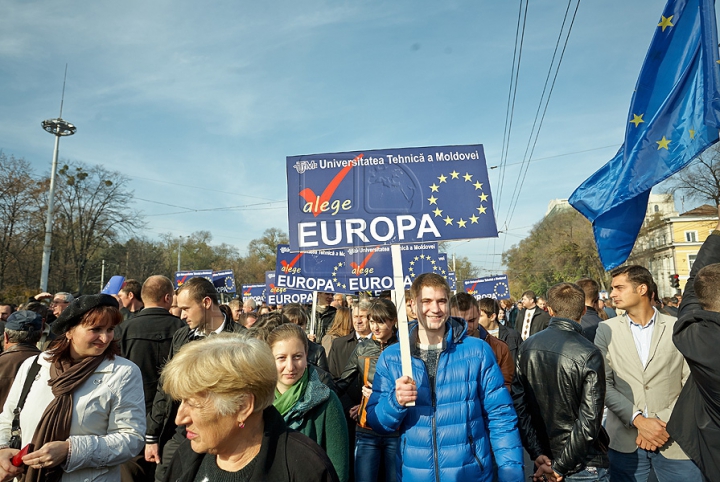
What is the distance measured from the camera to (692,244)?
66250mm

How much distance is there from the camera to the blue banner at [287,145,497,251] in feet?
14.0

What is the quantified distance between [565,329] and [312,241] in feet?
6.98

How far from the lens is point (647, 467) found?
439cm

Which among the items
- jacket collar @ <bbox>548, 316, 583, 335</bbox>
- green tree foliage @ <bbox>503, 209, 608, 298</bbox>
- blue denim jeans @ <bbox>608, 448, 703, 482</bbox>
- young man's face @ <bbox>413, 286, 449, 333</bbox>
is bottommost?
blue denim jeans @ <bbox>608, 448, 703, 482</bbox>

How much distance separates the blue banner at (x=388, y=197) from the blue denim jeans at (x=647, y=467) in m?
2.17

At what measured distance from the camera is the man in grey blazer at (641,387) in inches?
163

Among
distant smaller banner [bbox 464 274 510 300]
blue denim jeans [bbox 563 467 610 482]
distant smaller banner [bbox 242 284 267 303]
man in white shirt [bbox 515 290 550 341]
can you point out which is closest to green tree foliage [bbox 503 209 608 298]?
distant smaller banner [bbox 464 274 510 300]

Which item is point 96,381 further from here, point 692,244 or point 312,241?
point 692,244

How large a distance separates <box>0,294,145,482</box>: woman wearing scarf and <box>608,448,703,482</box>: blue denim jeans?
3.77 m

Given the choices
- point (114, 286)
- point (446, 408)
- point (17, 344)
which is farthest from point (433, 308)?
point (114, 286)

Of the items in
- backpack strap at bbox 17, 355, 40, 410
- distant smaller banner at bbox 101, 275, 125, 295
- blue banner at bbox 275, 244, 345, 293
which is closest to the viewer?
backpack strap at bbox 17, 355, 40, 410

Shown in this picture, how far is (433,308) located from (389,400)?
664 mm

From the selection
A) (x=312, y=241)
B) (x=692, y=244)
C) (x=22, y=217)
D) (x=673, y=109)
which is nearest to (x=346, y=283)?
(x=312, y=241)

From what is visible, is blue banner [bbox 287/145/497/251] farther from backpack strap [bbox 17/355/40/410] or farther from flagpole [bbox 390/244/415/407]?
backpack strap [bbox 17/355/40/410]
